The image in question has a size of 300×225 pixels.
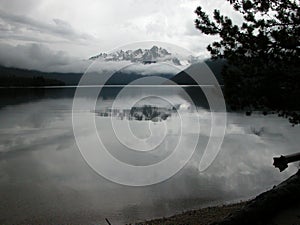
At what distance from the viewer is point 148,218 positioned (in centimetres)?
954

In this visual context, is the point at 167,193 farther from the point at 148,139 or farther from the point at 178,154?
the point at 148,139

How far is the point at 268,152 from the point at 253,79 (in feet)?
46.8

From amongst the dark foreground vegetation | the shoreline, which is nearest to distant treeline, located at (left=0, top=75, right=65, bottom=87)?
the shoreline

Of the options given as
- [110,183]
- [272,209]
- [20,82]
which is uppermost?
[20,82]

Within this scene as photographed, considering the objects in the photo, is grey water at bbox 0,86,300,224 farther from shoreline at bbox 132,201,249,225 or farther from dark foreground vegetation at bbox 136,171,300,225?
dark foreground vegetation at bbox 136,171,300,225

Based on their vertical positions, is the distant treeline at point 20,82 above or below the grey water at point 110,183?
above

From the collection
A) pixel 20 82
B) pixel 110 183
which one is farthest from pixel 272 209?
pixel 20 82

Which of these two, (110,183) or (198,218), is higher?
(198,218)

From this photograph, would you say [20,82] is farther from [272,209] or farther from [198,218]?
[272,209]

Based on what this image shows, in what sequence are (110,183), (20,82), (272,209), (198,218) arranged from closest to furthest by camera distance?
(272,209), (198,218), (110,183), (20,82)

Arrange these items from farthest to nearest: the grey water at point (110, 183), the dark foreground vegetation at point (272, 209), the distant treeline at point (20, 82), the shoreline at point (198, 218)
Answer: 1. the distant treeline at point (20, 82)
2. the grey water at point (110, 183)
3. the shoreline at point (198, 218)
4. the dark foreground vegetation at point (272, 209)

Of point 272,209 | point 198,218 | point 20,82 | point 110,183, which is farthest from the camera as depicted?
point 20,82

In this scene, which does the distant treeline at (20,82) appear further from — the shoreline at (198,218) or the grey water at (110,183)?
the shoreline at (198,218)

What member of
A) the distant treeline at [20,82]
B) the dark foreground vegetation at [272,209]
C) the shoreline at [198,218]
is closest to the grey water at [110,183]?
the shoreline at [198,218]
